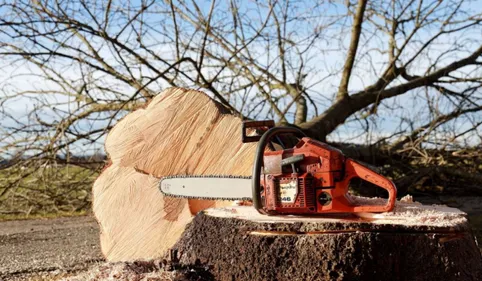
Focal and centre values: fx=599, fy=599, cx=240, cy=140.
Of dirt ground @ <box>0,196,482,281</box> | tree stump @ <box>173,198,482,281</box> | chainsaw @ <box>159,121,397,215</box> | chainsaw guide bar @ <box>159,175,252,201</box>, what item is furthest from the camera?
dirt ground @ <box>0,196,482,281</box>

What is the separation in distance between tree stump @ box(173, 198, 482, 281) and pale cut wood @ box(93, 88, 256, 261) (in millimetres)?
813

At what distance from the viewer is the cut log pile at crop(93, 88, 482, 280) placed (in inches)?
88.4

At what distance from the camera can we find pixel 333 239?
7.31 ft

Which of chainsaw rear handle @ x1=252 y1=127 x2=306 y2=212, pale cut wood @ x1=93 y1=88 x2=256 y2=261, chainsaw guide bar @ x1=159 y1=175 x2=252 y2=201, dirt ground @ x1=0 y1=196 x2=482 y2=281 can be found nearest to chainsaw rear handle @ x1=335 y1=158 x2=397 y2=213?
chainsaw rear handle @ x1=252 y1=127 x2=306 y2=212

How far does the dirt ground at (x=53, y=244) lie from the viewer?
3475 mm

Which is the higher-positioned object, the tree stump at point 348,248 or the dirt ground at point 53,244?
the tree stump at point 348,248

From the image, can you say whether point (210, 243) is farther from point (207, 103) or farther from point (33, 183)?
point (33, 183)

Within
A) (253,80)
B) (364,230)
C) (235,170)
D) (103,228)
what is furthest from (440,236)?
(253,80)

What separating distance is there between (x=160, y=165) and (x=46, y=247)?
146cm

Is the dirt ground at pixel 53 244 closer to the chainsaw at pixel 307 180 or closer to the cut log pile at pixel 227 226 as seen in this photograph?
the cut log pile at pixel 227 226

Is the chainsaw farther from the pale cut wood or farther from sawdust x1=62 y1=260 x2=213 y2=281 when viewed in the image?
the pale cut wood

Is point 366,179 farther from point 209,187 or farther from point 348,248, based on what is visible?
point 209,187

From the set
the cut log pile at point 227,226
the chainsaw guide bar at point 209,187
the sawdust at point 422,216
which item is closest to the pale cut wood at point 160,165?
the cut log pile at point 227,226

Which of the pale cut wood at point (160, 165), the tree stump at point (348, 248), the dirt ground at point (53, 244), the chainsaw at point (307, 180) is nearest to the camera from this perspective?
the tree stump at point (348, 248)
